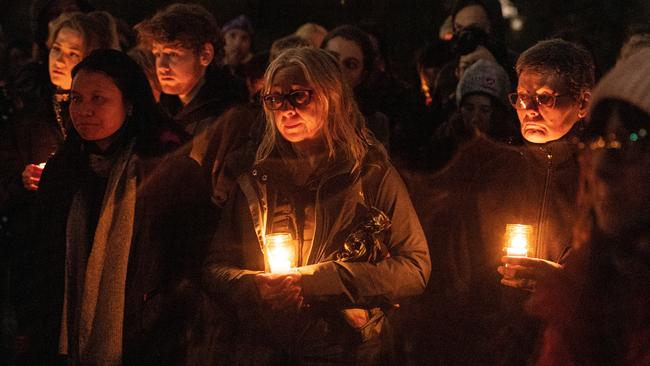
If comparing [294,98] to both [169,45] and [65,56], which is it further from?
[65,56]

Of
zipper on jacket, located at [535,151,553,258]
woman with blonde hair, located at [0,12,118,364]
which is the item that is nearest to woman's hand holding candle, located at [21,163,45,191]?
woman with blonde hair, located at [0,12,118,364]

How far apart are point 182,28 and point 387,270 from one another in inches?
96.9

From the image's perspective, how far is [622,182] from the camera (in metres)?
2.10

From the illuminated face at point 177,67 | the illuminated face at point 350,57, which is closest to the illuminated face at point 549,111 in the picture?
the illuminated face at point 350,57

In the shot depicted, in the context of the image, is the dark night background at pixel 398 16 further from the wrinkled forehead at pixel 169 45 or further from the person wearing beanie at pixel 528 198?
the person wearing beanie at pixel 528 198

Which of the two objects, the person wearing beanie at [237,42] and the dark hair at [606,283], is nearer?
the dark hair at [606,283]

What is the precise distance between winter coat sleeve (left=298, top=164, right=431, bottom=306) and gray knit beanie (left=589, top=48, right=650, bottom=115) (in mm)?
1801

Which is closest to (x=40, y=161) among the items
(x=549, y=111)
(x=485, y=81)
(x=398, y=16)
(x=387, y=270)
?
(x=387, y=270)

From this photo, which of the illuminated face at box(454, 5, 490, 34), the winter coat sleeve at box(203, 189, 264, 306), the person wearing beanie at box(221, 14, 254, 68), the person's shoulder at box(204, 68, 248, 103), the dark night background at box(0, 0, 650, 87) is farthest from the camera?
the dark night background at box(0, 0, 650, 87)

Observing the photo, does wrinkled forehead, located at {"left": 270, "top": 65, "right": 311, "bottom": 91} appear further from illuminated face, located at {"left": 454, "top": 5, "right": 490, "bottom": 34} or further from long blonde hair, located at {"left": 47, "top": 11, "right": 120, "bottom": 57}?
illuminated face, located at {"left": 454, "top": 5, "right": 490, "bottom": 34}

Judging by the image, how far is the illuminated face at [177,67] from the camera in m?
5.34

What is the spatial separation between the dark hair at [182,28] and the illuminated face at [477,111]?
1.85m

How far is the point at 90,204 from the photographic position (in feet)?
13.6

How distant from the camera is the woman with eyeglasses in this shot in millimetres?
3715
